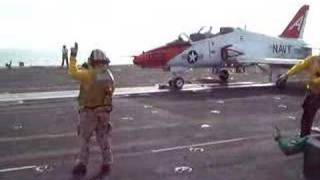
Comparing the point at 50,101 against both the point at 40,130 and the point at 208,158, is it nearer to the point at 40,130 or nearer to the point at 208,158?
the point at 40,130

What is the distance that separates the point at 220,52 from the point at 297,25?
28.0 ft

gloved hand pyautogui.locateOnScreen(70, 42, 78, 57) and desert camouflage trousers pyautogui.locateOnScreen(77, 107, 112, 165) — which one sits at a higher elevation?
gloved hand pyautogui.locateOnScreen(70, 42, 78, 57)

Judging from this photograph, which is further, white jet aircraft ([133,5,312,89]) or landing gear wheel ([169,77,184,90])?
white jet aircraft ([133,5,312,89])

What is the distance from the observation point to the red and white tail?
32.4m

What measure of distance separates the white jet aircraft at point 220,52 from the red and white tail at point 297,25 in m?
1.87

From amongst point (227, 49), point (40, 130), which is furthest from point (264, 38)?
point (40, 130)

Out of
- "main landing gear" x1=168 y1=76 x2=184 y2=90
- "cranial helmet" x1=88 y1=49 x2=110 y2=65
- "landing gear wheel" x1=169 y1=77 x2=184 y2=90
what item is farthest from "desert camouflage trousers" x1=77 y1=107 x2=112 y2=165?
"main landing gear" x1=168 y1=76 x2=184 y2=90

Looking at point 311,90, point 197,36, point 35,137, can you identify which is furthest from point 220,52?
point 311,90

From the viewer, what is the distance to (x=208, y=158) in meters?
10.4

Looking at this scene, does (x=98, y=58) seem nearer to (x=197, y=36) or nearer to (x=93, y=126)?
(x=93, y=126)

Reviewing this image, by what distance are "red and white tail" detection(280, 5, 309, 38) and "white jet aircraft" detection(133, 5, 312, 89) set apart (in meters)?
1.87

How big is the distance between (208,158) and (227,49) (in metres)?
16.4

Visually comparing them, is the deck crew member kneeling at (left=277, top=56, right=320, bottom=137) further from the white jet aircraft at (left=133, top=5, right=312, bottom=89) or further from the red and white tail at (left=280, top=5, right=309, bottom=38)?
the red and white tail at (left=280, top=5, right=309, bottom=38)

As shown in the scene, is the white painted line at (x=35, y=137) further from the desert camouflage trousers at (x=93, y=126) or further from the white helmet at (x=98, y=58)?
the white helmet at (x=98, y=58)
